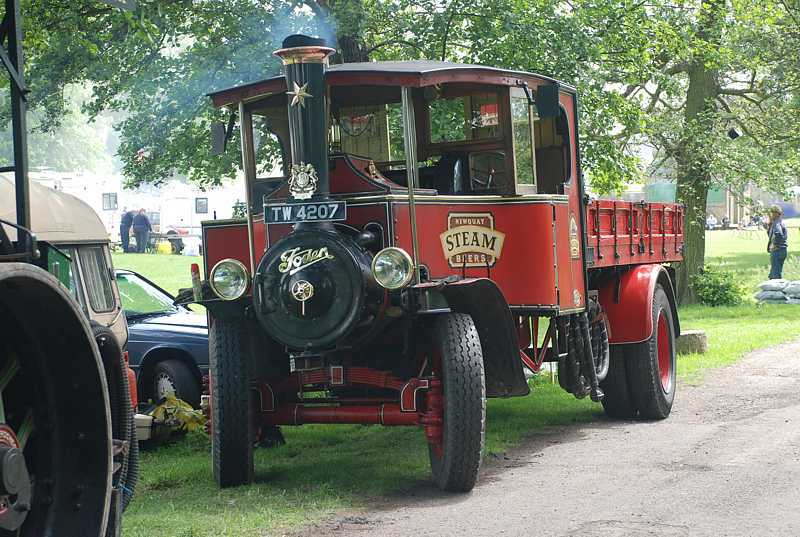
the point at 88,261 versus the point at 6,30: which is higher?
the point at 6,30

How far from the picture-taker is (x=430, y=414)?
7.12 m

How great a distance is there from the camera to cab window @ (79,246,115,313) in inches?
368

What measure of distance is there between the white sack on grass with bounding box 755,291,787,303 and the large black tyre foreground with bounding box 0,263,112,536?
1831 centimetres

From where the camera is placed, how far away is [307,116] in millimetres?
7266

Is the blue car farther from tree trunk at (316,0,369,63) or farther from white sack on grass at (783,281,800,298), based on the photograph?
white sack on grass at (783,281,800,298)

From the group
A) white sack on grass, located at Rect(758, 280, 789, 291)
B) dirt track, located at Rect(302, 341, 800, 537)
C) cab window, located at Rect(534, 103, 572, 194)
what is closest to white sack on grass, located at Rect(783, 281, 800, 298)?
white sack on grass, located at Rect(758, 280, 789, 291)

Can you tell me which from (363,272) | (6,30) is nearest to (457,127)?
(363,272)

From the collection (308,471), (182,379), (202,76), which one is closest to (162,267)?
(202,76)

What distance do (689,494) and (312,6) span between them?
26.6 feet

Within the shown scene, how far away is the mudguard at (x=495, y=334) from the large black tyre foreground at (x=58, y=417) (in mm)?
3848

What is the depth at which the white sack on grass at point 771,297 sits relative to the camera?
811 inches

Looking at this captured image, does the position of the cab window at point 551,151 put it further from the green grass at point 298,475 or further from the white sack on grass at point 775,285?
the white sack on grass at point 775,285

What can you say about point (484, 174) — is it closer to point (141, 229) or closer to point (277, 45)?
point (277, 45)

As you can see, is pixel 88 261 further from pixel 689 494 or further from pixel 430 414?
pixel 689 494
